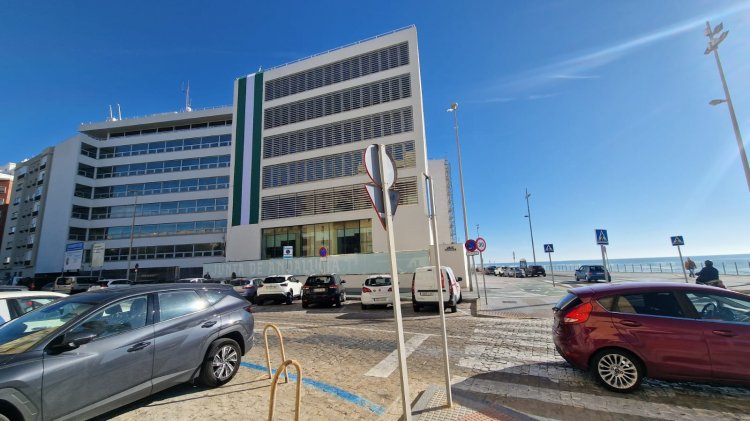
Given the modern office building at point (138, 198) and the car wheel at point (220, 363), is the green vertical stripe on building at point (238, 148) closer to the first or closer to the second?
the modern office building at point (138, 198)

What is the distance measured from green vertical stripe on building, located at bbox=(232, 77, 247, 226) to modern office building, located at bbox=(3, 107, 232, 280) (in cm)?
866

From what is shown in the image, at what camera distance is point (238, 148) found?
36.8 meters

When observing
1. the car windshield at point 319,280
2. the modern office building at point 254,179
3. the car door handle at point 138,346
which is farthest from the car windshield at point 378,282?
the car door handle at point 138,346

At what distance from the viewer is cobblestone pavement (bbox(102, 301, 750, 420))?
411 cm

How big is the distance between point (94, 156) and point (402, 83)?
46485mm

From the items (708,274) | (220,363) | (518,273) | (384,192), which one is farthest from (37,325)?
(518,273)

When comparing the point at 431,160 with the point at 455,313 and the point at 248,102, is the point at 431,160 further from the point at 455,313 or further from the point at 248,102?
the point at 455,313

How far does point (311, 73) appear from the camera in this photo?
115 feet

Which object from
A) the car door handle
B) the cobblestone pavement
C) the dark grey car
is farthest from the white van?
the car door handle

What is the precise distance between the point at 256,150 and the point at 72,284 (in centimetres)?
1902

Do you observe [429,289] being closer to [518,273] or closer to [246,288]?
[246,288]

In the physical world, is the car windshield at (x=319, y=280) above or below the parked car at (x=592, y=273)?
above

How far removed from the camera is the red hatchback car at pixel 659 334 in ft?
14.4

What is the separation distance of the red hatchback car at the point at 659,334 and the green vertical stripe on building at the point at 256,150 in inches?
1285
